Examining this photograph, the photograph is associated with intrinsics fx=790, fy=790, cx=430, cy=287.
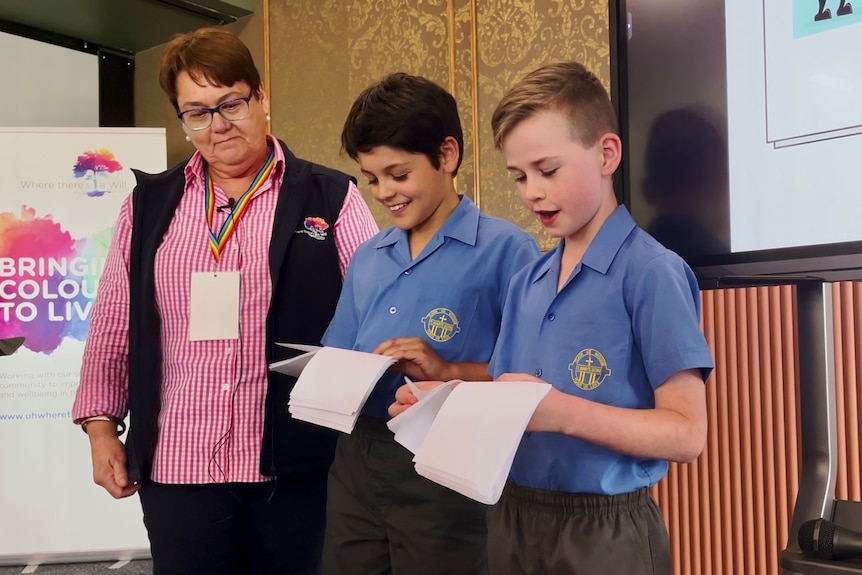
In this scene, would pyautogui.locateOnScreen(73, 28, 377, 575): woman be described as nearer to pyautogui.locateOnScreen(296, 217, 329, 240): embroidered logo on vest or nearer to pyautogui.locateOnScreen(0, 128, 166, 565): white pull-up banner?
pyautogui.locateOnScreen(296, 217, 329, 240): embroidered logo on vest

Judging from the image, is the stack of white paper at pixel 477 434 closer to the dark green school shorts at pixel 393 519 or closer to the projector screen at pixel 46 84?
the dark green school shorts at pixel 393 519

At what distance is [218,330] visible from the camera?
1464mm

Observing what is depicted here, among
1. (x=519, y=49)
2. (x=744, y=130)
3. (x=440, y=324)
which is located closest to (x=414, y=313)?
(x=440, y=324)

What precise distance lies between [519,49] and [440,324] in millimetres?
1945

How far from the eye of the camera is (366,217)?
1663mm

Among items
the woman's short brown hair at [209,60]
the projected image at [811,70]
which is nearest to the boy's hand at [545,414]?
the woman's short brown hair at [209,60]

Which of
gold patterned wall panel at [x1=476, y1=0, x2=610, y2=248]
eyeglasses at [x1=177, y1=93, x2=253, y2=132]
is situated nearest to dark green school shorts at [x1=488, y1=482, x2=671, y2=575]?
eyeglasses at [x1=177, y1=93, x2=253, y2=132]

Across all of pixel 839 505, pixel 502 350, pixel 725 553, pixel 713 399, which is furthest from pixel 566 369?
pixel 725 553

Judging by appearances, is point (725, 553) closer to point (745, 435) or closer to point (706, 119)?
point (745, 435)

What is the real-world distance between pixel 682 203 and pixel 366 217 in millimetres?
765

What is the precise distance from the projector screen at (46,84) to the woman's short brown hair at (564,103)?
12.3 feet

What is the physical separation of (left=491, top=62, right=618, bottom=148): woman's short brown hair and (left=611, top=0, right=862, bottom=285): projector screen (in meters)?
0.72

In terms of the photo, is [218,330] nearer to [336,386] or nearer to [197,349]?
[197,349]

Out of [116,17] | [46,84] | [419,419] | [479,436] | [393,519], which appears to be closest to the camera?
[479,436]
